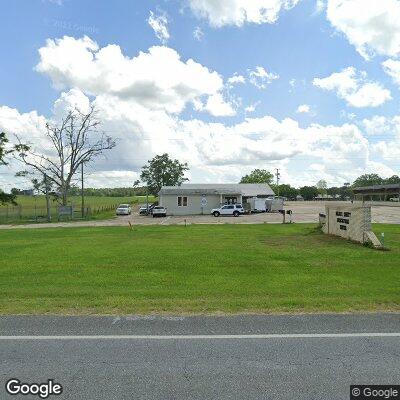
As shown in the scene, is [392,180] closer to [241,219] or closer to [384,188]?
[384,188]

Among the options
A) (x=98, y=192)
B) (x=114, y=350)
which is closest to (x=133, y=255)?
(x=114, y=350)

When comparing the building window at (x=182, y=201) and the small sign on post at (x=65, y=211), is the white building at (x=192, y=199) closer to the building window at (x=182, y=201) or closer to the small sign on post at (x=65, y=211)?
the building window at (x=182, y=201)

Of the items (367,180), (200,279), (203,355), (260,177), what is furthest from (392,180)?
(203,355)

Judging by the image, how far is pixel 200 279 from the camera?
8.77 metres

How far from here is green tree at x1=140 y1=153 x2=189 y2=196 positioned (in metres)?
74.4

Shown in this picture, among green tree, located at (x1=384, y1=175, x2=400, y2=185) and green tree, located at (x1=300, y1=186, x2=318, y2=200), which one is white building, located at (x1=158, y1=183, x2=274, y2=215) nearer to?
green tree, located at (x1=300, y1=186, x2=318, y2=200)

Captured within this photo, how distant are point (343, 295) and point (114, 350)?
4852 millimetres

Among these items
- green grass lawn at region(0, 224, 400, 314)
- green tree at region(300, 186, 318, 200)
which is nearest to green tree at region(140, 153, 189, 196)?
green grass lawn at region(0, 224, 400, 314)

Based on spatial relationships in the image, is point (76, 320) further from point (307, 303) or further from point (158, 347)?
point (307, 303)

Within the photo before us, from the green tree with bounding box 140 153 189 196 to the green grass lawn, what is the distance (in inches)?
2362

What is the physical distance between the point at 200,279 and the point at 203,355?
4.47m

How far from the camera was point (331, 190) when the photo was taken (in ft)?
506

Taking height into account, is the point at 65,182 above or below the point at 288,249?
above

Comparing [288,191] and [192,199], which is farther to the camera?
[288,191]
